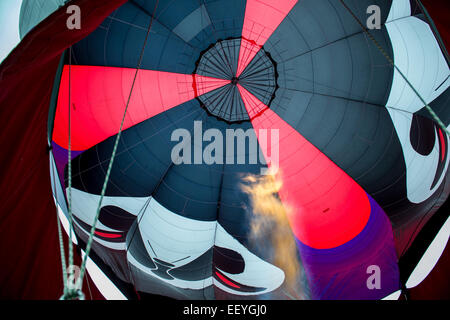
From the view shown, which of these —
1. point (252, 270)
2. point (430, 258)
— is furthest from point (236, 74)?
point (430, 258)

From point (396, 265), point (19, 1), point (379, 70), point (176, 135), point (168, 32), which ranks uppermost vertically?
point (168, 32)

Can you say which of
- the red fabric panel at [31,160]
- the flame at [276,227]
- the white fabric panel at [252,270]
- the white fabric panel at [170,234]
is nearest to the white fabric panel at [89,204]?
the white fabric panel at [170,234]

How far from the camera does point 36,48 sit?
139 centimetres

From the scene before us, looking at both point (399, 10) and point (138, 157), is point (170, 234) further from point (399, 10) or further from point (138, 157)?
point (399, 10)

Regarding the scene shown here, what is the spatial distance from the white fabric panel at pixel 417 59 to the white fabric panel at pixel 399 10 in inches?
1.3

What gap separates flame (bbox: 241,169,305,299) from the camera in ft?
8.75

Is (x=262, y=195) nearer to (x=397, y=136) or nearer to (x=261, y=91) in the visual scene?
(x=261, y=91)

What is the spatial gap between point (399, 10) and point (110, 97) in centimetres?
241

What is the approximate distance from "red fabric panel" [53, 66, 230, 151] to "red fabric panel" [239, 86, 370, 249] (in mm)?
568

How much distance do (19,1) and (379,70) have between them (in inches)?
105

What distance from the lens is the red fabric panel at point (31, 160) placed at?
1.42 metres

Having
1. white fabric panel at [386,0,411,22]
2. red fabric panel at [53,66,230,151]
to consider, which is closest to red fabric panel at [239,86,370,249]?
red fabric panel at [53,66,230,151]

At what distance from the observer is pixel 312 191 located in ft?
8.66
